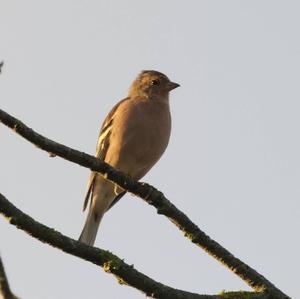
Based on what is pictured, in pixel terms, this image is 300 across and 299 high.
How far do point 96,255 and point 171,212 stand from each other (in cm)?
120

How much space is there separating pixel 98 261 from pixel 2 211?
2.93ft

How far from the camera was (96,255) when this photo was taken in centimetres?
542

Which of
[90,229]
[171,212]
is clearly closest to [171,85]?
[90,229]

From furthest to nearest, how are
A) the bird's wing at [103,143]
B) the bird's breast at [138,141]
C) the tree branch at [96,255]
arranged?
the bird's wing at [103,143] < the bird's breast at [138,141] < the tree branch at [96,255]

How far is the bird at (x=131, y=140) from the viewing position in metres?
10.4

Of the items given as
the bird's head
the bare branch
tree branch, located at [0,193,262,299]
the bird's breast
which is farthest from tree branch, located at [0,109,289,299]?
the bird's head

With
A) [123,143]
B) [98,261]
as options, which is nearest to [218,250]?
[98,261]

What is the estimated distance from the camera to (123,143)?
34.0 ft

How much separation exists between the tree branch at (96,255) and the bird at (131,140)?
189 inches

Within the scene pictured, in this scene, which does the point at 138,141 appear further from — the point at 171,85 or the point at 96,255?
the point at 96,255

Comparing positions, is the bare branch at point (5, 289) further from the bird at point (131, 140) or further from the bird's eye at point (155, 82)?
the bird's eye at point (155, 82)

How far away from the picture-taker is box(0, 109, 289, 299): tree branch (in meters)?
5.87

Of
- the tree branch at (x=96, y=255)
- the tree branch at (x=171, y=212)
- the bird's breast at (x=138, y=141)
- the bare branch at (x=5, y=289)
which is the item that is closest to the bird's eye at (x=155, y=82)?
the bird's breast at (x=138, y=141)

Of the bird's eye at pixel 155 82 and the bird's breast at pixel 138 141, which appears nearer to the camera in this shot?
the bird's breast at pixel 138 141
